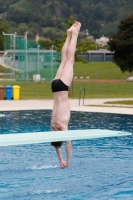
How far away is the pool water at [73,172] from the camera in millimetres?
9875

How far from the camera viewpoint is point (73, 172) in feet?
38.3

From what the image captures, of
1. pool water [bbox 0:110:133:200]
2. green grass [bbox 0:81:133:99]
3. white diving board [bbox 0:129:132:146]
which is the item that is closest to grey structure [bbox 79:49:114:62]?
green grass [bbox 0:81:133:99]

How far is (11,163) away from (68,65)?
123 inches

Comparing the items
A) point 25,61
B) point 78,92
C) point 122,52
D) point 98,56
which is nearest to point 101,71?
point 25,61

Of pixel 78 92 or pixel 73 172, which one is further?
pixel 78 92

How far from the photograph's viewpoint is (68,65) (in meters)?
10.6

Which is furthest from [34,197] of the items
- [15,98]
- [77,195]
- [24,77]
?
[24,77]

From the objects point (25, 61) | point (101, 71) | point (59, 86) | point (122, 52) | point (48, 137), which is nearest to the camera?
point (48, 137)

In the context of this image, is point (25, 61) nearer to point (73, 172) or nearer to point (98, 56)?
point (73, 172)

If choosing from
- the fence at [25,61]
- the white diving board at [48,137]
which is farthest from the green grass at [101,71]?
the white diving board at [48,137]

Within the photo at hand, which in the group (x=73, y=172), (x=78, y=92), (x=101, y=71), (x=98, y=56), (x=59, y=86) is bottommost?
(x=101, y=71)

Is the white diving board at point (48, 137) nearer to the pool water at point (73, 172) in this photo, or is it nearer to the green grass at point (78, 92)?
the pool water at point (73, 172)

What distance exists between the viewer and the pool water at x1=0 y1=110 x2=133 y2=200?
9875 millimetres

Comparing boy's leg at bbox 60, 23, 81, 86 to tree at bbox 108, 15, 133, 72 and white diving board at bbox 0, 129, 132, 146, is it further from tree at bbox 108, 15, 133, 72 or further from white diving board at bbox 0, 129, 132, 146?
tree at bbox 108, 15, 133, 72
